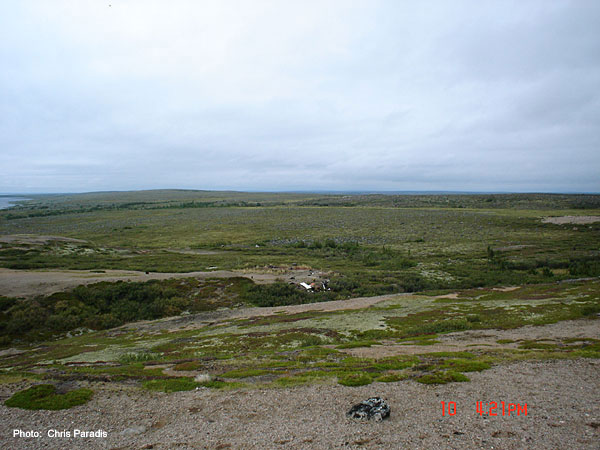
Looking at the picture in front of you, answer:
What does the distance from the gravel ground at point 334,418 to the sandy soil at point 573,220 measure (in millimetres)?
82214

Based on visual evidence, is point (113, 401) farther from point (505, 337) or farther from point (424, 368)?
point (505, 337)

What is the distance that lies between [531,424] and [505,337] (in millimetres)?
9880

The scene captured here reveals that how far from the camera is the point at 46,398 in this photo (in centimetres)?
989

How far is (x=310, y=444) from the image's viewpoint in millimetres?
7391

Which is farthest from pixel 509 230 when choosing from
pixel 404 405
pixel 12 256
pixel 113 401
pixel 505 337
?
pixel 12 256

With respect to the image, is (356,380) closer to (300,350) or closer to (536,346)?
(300,350)

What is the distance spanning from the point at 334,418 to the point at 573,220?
93331mm

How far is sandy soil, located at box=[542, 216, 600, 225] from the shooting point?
240 feet

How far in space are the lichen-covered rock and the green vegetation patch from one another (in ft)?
27.1

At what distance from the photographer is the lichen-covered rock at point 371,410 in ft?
27.3
